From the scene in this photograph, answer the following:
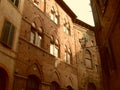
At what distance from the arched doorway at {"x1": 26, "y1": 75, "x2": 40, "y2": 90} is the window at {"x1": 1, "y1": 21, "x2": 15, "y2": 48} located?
2.55 meters

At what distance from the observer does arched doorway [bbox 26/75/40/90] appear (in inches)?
385

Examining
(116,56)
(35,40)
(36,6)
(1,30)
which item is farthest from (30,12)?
(116,56)

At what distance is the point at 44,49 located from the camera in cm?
1192

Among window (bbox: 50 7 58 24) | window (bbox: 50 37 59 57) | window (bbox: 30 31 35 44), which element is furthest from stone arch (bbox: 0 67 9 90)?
window (bbox: 50 7 58 24)

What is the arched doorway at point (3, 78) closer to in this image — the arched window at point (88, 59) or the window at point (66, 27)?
the window at point (66, 27)

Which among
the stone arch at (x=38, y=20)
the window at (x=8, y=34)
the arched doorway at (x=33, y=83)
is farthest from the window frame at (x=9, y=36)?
the stone arch at (x=38, y=20)

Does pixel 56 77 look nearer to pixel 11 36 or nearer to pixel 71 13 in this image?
pixel 11 36

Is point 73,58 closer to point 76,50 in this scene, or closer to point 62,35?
point 76,50

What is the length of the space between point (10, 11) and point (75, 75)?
8896 mm

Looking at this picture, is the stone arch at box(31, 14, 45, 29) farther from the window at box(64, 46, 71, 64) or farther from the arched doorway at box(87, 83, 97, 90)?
the arched doorway at box(87, 83, 97, 90)

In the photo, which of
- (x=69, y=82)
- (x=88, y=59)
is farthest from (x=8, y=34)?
(x=88, y=59)

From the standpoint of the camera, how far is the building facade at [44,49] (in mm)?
8672

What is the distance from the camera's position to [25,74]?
31.1 ft

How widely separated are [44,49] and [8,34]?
3.73 metres
